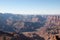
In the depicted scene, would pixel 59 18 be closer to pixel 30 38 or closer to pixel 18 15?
pixel 18 15

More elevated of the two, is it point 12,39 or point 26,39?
point 12,39

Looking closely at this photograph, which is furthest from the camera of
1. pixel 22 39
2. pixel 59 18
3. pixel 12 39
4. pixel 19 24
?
pixel 59 18

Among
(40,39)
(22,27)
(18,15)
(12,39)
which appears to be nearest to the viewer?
(12,39)

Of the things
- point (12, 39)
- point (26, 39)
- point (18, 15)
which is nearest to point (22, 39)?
point (26, 39)

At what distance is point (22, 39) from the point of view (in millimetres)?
39188

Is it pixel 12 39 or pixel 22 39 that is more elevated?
pixel 12 39

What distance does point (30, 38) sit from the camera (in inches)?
1581

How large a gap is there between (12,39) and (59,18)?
6135cm

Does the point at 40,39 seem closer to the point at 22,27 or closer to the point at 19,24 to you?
the point at 22,27

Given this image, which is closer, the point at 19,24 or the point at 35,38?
A: the point at 35,38

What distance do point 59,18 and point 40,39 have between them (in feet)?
160

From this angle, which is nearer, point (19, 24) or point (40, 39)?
point (40, 39)

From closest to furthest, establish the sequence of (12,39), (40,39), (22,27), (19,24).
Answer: (12,39) → (40,39) → (22,27) → (19,24)

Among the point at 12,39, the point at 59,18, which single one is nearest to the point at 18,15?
the point at 59,18
